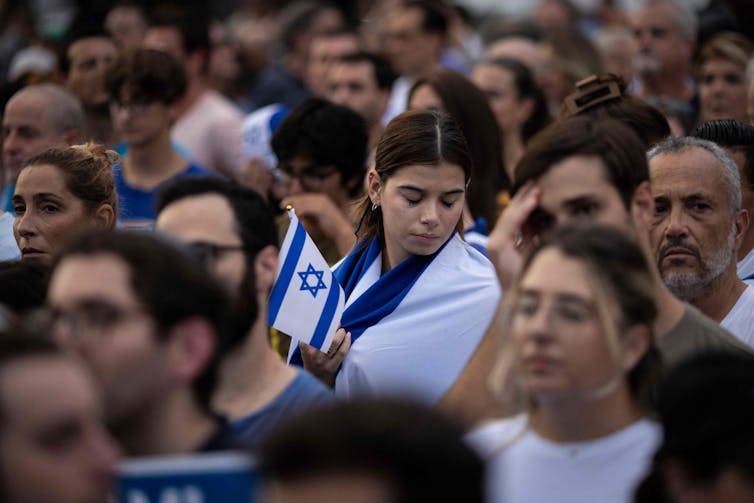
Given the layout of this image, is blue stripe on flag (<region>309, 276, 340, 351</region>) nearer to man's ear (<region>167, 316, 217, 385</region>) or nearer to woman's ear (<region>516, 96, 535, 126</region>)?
man's ear (<region>167, 316, 217, 385</region>)

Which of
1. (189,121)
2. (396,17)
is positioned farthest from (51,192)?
(396,17)

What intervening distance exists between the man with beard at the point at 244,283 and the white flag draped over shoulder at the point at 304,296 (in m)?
1.12

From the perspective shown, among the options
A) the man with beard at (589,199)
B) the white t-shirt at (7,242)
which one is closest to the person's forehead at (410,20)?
the white t-shirt at (7,242)

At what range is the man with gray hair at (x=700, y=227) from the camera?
5.38 meters

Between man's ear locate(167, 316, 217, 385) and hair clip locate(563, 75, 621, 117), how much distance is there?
317 cm

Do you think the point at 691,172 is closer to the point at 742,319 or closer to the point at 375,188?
the point at 742,319

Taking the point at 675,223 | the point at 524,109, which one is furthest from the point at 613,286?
the point at 524,109

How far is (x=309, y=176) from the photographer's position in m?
7.03

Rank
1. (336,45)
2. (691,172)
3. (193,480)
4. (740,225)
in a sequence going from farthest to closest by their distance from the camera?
(336,45) < (740,225) < (691,172) < (193,480)

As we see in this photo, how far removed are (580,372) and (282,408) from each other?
3.15 feet

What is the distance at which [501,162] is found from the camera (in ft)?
24.4

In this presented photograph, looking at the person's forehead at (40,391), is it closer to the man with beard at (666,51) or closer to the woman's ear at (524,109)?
the woman's ear at (524,109)

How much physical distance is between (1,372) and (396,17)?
28.8 ft

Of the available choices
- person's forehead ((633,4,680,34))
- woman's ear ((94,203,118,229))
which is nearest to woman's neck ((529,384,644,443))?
woman's ear ((94,203,118,229))
